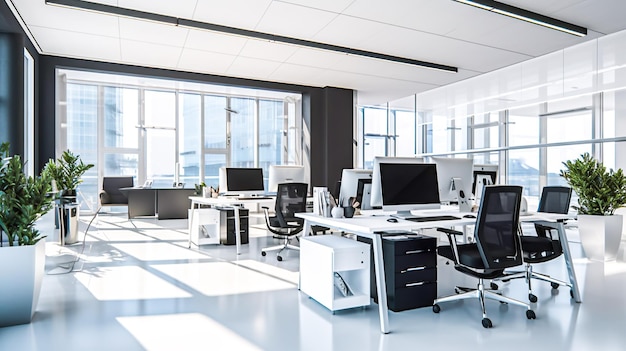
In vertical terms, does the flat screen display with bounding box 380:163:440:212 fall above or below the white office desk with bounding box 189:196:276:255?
above

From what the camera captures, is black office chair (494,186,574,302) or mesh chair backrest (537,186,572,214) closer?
black office chair (494,186,574,302)

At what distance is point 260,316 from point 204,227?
340 centimetres

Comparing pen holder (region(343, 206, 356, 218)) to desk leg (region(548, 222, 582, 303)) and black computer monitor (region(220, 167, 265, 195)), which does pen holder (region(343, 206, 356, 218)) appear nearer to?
desk leg (region(548, 222, 582, 303))

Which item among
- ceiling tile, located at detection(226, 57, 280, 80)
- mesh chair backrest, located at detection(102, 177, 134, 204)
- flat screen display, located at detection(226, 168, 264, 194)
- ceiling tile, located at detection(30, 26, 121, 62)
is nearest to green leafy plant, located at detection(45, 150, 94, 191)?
ceiling tile, located at detection(30, 26, 121, 62)

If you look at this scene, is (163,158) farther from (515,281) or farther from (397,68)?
(515,281)

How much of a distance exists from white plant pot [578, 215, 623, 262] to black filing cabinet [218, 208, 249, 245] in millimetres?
4482

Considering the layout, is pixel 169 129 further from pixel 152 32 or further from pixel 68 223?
pixel 152 32

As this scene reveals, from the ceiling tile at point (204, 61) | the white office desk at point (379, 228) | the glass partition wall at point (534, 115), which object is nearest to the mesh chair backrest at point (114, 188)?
the ceiling tile at point (204, 61)

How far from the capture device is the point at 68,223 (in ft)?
19.0

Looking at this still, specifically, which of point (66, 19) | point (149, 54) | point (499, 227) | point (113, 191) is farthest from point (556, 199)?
point (113, 191)

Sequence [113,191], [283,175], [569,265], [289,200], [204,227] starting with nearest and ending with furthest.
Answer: [569,265] → [289,200] → [283,175] → [204,227] → [113,191]

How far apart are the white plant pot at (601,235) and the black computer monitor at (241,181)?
176 inches

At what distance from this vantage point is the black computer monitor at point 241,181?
19.9ft

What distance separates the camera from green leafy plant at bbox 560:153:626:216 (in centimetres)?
479
